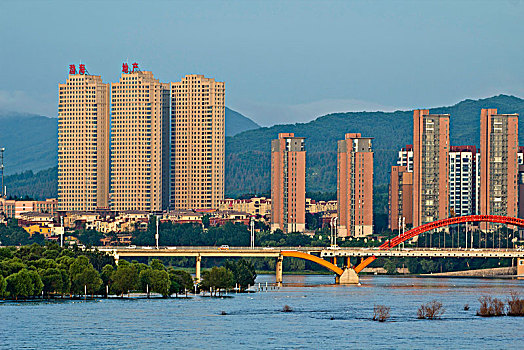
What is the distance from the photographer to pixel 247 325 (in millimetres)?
113938

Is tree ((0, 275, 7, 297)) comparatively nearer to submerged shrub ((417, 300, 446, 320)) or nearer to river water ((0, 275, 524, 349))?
river water ((0, 275, 524, 349))

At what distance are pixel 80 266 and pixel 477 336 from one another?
49.3 meters

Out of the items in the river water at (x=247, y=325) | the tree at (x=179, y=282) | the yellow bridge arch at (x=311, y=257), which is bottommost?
the river water at (x=247, y=325)

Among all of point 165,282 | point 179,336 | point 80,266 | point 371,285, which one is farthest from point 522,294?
point 179,336

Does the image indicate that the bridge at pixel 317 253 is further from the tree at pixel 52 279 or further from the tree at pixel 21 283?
the tree at pixel 21 283

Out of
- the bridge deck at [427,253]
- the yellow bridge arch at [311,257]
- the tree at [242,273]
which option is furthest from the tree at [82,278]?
the bridge deck at [427,253]

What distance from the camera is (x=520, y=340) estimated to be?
102250 millimetres

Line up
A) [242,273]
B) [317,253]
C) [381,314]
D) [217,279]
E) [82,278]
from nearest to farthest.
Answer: [381,314]
[82,278]
[217,279]
[242,273]
[317,253]

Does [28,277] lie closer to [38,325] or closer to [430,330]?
[38,325]

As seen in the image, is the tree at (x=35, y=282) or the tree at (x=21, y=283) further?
the tree at (x=35, y=282)

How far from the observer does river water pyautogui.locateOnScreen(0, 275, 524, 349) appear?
10027cm

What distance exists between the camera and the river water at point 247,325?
100 metres

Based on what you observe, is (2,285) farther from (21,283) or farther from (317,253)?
(317,253)

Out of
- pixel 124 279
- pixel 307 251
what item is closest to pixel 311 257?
pixel 307 251
